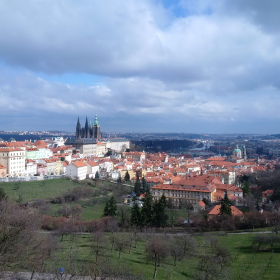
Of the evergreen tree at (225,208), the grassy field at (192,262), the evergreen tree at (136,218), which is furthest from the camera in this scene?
the evergreen tree at (225,208)

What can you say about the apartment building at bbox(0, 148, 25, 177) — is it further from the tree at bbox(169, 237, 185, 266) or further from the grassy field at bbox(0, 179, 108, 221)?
the tree at bbox(169, 237, 185, 266)

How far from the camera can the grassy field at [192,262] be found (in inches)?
604

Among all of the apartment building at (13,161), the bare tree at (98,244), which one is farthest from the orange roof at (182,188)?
the apartment building at (13,161)

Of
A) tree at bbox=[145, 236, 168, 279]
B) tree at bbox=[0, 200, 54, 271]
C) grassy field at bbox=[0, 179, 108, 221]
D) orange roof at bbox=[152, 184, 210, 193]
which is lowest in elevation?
grassy field at bbox=[0, 179, 108, 221]

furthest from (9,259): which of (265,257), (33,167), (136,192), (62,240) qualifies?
(33,167)

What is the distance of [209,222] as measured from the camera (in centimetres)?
2678

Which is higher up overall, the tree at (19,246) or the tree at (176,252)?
the tree at (19,246)

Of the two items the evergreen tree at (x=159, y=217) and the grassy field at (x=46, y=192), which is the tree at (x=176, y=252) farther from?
the grassy field at (x=46, y=192)

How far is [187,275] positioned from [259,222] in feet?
46.3

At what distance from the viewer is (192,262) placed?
58.0 ft

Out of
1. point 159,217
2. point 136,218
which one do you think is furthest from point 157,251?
point 159,217

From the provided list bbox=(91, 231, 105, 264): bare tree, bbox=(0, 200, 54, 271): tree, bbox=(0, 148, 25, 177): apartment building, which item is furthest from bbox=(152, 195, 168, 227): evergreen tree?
bbox=(0, 148, 25, 177): apartment building

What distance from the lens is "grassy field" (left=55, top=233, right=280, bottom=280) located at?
50.3ft

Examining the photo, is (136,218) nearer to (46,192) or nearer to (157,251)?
(157,251)
